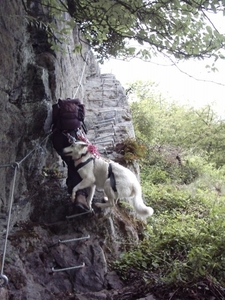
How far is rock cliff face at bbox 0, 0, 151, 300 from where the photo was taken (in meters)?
4.07

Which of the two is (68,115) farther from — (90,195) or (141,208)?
(141,208)

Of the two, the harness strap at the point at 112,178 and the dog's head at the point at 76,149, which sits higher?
Answer: the dog's head at the point at 76,149

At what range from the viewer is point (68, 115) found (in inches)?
187

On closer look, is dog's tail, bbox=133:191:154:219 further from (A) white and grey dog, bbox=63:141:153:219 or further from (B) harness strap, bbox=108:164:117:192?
(B) harness strap, bbox=108:164:117:192

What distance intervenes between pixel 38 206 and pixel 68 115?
131 centimetres

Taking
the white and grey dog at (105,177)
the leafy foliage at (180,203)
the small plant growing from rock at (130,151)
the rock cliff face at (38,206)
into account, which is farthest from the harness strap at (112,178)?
the small plant growing from rock at (130,151)

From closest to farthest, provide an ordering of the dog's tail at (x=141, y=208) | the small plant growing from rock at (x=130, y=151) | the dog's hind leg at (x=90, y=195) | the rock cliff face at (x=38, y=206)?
the rock cliff face at (x=38, y=206) < the dog's tail at (x=141, y=208) < the dog's hind leg at (x=90, y=195) < the small plant growing from rock at (x=130, y=151)

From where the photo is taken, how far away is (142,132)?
41.4ft

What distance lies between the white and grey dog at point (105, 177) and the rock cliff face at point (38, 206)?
56 centimetres

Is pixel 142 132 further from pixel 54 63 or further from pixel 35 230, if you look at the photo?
pixel 35 230

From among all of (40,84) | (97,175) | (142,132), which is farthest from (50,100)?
(142,132)

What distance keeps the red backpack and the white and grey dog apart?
0.38m

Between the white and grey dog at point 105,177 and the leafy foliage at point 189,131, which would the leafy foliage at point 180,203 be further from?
the white and grey dog at point 105,177

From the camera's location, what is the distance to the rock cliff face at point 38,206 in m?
4.07
